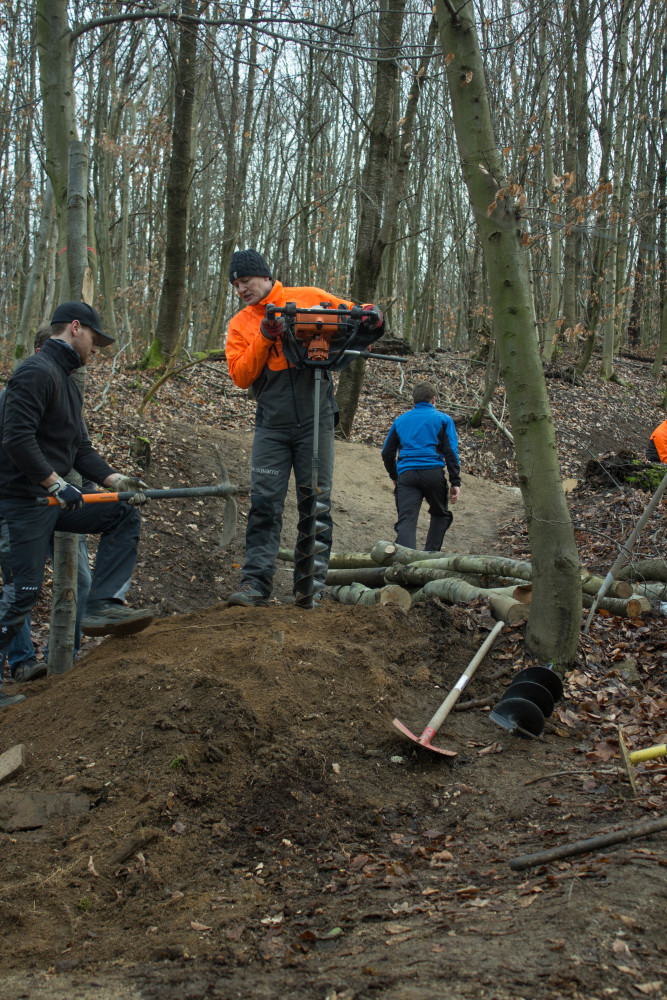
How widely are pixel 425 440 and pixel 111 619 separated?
13.8 ft

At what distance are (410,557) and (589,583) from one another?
1.85 m

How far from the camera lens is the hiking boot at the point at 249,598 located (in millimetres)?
5453

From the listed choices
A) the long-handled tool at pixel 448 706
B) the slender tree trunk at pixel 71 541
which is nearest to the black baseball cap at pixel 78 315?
the slender tree trunk at pixel 71 541

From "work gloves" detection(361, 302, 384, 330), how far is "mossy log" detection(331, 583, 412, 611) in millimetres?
2154

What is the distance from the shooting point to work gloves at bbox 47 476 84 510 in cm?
454

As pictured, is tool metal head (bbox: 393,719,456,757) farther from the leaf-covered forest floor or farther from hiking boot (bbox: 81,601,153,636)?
hiking boot (bbox: 81,601,153,636)

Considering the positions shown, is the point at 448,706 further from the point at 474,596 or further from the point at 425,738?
the point at 474,596

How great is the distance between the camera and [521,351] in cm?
470

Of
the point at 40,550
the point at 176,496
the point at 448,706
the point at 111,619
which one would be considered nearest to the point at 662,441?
the point at 448,706

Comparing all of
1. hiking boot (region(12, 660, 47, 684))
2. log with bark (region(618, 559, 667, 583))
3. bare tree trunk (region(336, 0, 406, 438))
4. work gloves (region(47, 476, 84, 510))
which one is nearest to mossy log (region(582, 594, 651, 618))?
log with bark (region(618, 559, 667, 583))

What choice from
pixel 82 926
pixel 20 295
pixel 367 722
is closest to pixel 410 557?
pixel 367 722

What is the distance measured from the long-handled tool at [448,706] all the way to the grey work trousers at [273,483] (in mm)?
1398

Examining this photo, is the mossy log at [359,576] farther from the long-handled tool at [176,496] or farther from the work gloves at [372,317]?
the work gloves at [372,317]

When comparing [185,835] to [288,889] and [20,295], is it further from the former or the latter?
[20,295]
